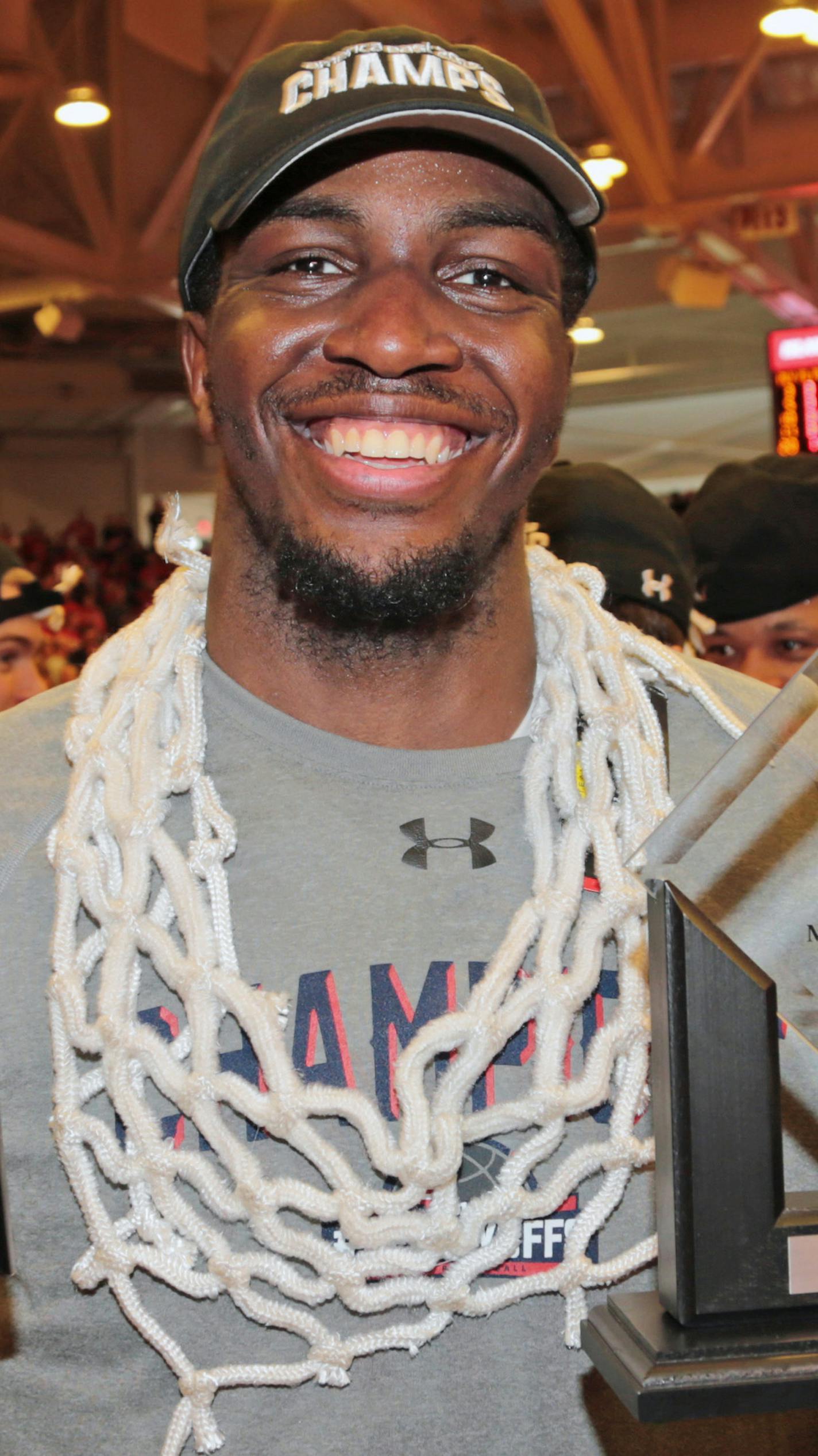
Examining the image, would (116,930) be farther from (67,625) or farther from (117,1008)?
(67,625)

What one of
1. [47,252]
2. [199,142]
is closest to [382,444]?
[199,142]

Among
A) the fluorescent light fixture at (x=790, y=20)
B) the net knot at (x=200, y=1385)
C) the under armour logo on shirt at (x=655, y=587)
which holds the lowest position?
the net knot at (x=200, y=1385)

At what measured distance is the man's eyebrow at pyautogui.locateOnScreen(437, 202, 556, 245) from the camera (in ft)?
4.48

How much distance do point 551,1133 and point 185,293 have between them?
0.87m

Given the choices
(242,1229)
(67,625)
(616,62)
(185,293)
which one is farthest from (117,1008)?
(616,62)

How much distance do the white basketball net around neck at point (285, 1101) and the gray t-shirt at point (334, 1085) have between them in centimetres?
3

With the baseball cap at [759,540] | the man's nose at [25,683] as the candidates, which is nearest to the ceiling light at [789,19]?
the baseball cap at [759,540]

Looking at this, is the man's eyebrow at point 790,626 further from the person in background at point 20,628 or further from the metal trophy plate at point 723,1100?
the metal trophy plate at point 723,1100

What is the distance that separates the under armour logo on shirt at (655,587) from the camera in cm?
259

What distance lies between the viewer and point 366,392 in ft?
4.37

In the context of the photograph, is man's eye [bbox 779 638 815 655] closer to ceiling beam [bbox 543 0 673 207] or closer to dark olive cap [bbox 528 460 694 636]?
dark olive cap [bbox 528 460 694 636]

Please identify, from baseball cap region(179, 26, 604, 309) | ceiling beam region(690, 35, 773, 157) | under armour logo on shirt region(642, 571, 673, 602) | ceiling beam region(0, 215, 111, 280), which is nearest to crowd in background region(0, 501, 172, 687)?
ceiling beam region(0, 215, 111, 280)

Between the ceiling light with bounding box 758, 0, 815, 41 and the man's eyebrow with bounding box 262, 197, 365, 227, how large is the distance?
6.01m

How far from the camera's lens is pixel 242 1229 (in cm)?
126
